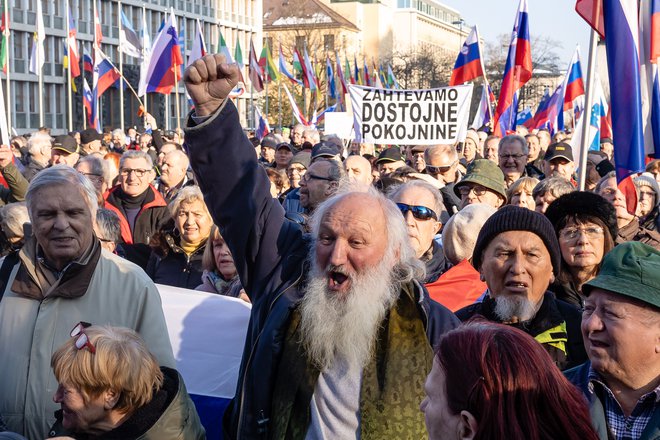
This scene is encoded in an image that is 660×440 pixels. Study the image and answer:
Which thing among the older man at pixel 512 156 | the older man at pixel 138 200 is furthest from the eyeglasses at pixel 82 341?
the older man at pixel 512 156

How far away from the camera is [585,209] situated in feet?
16.1

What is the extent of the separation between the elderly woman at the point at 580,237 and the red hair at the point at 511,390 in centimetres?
259

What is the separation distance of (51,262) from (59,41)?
6058 cm

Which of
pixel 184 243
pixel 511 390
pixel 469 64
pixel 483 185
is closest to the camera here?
pixel 511 390

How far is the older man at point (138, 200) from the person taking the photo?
8.18 metres

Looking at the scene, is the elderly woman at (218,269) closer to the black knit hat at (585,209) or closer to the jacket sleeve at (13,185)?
the black knit hat at (585,209)

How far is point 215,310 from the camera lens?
17.3 feet

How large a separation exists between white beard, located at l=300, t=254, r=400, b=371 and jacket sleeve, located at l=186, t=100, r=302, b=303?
0.18 meters

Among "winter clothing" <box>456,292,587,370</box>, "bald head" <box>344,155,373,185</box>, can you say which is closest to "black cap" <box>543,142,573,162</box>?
"bald head" <box>344,155,373,185</box>

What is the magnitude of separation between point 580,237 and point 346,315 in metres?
1.76

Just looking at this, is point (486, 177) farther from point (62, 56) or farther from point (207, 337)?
point (62, 56)

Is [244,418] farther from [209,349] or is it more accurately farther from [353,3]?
[353,3]

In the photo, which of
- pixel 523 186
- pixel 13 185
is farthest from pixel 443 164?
pixel 13 185

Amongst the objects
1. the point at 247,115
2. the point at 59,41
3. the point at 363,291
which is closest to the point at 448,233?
the point at 363,291
